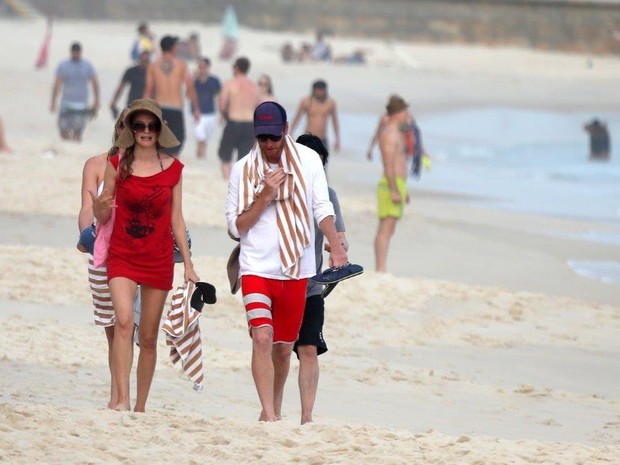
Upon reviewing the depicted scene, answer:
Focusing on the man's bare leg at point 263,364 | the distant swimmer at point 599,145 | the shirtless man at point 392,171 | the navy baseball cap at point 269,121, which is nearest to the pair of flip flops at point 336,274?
the man's bare leg at point 263,364

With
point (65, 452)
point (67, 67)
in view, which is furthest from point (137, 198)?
point (67, 67)

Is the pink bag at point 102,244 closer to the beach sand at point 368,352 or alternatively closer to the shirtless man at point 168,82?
the beach sand at point 368,352

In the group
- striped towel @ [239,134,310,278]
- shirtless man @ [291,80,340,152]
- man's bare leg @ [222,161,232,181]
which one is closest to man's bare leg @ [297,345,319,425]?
striped towel @ [239,134,310,278]

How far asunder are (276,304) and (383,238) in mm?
5109

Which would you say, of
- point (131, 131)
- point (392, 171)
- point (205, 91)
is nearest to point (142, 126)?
point (131, 131)

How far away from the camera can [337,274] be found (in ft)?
22.0

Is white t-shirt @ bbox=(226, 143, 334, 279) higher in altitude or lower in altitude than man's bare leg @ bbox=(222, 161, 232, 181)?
lower

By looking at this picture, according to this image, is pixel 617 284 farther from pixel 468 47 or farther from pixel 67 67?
pixel 468 47

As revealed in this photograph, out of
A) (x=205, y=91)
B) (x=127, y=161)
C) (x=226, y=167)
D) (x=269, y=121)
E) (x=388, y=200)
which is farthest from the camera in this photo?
(x=205, y=91)

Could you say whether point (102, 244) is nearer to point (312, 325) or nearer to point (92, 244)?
point (92, 244)

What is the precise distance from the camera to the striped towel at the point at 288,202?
6578mm

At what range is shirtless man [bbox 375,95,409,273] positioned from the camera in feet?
37.2

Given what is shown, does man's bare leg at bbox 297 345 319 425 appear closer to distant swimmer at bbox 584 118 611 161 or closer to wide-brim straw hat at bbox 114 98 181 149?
wide-brim straw hat at bbox 114 98 181 149

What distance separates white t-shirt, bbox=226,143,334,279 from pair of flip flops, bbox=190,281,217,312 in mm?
159
